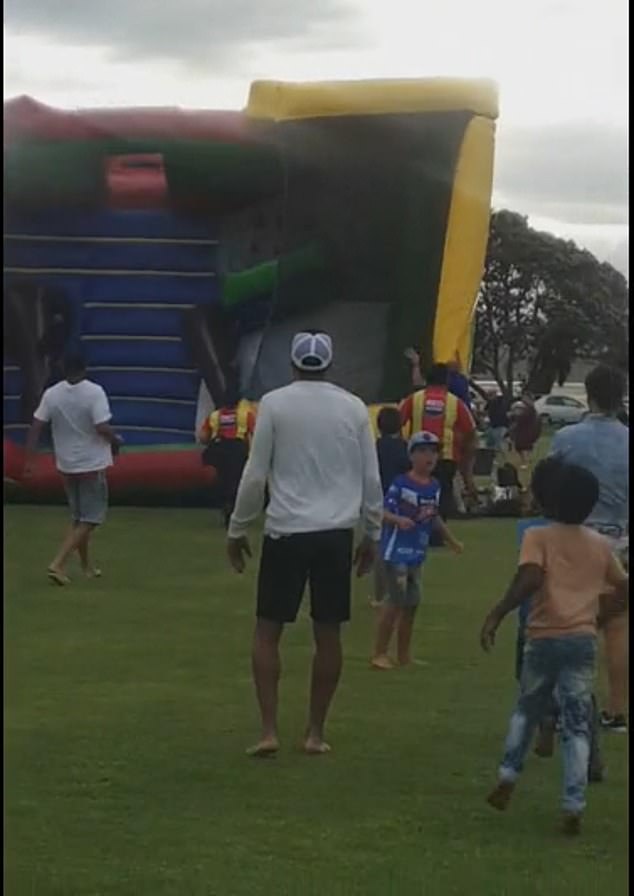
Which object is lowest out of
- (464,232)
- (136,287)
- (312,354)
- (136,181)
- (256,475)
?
(256,475)

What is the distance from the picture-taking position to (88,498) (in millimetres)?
11641

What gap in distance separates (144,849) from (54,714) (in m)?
2.05

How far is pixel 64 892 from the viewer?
5.15 metres

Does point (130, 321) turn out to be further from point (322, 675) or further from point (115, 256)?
point (322, 675)

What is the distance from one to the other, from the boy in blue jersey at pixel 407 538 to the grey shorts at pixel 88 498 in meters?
3.20

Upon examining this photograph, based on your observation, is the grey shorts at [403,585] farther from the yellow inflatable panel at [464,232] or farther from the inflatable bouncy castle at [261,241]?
the yellow inflatable panel at [464,232]

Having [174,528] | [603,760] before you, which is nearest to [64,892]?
[603,760]

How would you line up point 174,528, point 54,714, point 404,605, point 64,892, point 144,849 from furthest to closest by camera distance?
point 174,528, point 404,605, point 54,714, point 144,849, point 64,892

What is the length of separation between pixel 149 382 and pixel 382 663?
25.8 feet

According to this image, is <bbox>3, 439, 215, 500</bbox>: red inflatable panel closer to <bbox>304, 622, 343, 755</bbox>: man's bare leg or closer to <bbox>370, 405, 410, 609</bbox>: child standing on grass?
<bbox>370, 405, 410, 609</bbox>: child standing on grass

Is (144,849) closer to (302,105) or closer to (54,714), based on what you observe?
(54,714)

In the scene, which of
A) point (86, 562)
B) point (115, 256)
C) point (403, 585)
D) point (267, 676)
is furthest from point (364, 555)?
point (115, 256)

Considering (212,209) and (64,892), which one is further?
(212,209)

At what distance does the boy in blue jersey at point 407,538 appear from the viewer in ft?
28.8
